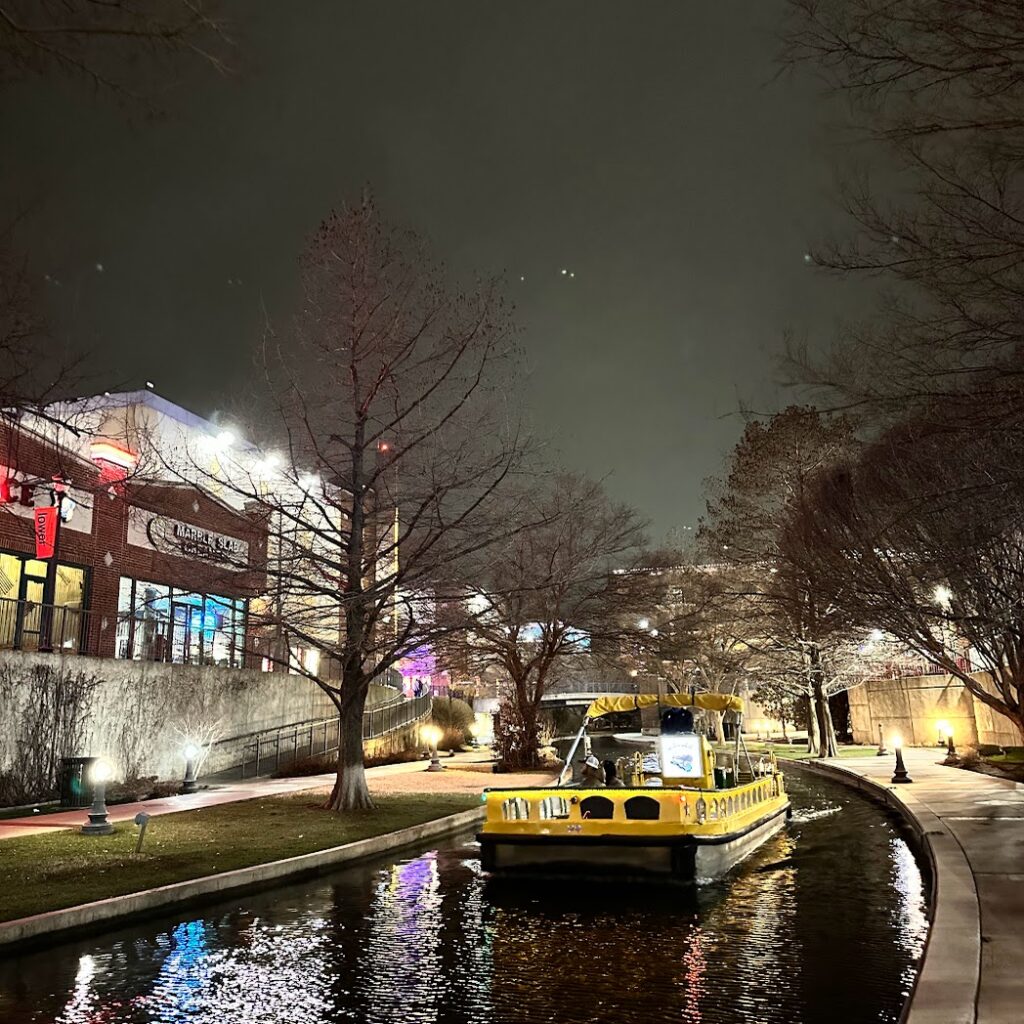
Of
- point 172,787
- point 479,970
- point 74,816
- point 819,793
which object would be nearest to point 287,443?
point 74,816

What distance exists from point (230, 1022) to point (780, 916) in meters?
6.49

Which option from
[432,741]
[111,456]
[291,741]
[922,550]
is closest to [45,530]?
[111,456]

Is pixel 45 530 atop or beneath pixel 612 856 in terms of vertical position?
atop

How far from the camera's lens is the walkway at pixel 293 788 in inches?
684

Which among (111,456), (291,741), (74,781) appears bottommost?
(74,781)

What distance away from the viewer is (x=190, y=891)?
37.7 feet

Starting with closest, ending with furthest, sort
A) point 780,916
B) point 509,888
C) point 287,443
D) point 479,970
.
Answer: point 479,970, point 780,916, point 509,888, point 287,443

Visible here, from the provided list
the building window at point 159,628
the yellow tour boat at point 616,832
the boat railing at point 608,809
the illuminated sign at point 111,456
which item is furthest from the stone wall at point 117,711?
the yellow tour boat at point 616,832

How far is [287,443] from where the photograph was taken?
1939cm

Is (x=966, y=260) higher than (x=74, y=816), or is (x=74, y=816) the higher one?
(x=966, y=260)

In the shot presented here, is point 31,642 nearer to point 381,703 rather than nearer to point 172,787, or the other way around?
point 172,787

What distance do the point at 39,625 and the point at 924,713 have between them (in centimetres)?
3436

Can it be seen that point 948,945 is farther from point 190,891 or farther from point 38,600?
point 38,600

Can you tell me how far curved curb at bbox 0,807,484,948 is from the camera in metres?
9.53
